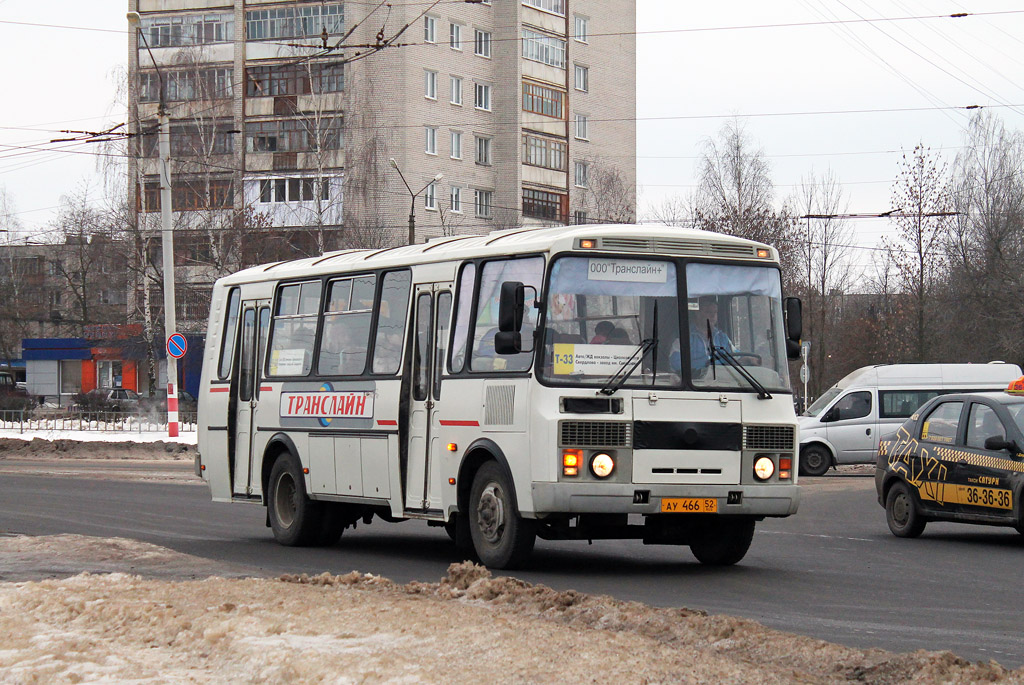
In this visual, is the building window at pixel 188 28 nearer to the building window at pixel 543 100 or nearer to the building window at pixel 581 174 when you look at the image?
the building window at pixel 543 100

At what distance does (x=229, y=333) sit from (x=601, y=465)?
6.65m

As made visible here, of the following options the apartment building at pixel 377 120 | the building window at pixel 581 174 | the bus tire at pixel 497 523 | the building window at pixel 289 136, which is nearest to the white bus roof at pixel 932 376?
the bus tire at pixel 497 523

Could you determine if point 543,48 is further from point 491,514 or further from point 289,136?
point 491,514

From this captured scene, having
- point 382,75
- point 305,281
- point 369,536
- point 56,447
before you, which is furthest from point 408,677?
point 382,75

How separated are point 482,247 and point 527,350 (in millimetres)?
1318

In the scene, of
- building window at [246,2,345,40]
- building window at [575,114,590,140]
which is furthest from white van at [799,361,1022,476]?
building window at [575,114,590,140]

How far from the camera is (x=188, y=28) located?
7288 cm

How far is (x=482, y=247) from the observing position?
12.7 meters

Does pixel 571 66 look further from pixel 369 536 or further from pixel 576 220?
pixel 369 536

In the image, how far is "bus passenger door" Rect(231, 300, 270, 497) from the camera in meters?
16.2

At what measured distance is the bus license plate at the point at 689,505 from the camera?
1174 centimetres

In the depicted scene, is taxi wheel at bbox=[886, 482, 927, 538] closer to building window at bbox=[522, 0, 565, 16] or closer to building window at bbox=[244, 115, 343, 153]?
building window at bbox=[244, 115, 343, 153]

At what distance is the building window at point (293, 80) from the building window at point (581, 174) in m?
17.3

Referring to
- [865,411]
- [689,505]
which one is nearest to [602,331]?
[689,505]
